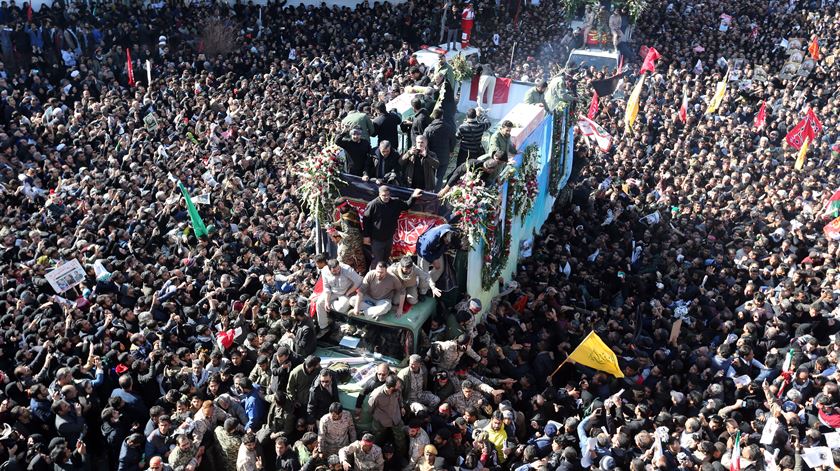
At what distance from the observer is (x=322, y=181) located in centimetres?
1238

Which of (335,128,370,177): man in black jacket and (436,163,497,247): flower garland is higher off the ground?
(335,128,370,177): man in black jacket

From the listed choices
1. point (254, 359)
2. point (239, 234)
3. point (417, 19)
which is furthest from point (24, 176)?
point (417, 19)

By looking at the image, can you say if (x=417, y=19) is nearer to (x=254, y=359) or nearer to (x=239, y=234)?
(x=239, y=234)

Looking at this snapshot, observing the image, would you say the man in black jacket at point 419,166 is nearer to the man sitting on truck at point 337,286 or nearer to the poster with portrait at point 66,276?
the man sitting on truck at point 337,286

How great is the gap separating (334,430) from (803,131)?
47.9 ft

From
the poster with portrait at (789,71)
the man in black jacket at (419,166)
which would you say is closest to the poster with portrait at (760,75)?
the poster with portrait at (789,71)

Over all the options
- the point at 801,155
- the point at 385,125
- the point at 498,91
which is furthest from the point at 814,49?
the point at 385,125

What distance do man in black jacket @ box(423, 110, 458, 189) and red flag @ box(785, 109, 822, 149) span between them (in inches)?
394

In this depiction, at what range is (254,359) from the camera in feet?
39.1

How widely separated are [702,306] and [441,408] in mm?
6129

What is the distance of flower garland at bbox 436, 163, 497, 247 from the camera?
39.0 ft

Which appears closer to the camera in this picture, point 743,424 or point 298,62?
point 743,424

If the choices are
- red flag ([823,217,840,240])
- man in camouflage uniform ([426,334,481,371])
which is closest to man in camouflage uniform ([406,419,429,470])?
man in camouflage uniform ([426,334,481,371])

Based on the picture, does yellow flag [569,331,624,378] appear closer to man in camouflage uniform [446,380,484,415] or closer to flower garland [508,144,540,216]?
man in camouflage uniform [446,380,484,415]
